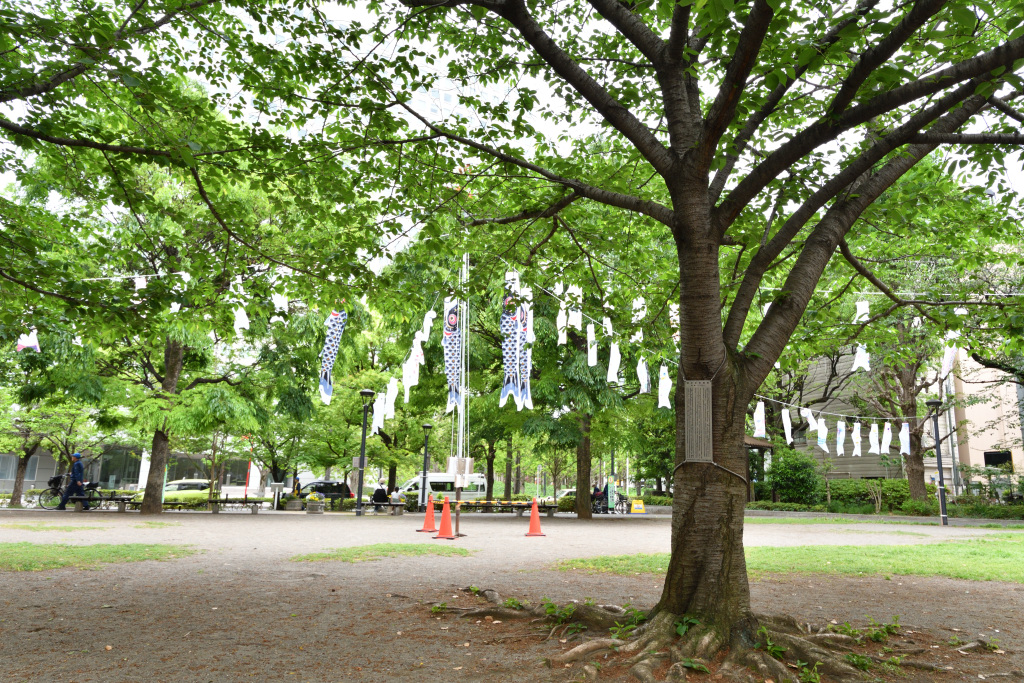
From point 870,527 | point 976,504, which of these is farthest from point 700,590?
point 976,504

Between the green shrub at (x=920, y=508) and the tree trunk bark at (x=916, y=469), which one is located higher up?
the tree trunk bark at (x=916, y=469)

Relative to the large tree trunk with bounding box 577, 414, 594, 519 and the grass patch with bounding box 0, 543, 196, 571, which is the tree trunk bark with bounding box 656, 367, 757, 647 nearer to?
the grass patch with bounding box 0, 543, 196, 571

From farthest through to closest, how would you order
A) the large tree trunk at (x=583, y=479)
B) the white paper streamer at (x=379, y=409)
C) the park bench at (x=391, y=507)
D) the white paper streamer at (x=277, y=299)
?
the park bench at (x=391, y=507), the large tree trunk at (x=583, y=479), the white paper streamer at (x=379, y=409), the white paper streamer at (x=277, y=299)

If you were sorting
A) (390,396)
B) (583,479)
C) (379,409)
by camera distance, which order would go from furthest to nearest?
(583,479), (379,409), (390,396)

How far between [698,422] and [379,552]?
776cm

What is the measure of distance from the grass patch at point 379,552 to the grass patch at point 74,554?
224 centimetres

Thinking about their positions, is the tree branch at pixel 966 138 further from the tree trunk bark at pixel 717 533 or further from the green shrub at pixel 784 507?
the green shrub at pixel 784 507

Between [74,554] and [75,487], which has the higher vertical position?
[75,487]

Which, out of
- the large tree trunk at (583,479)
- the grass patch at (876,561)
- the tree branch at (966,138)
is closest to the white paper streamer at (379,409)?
the large tree trunk at (583,479)

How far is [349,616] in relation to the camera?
6426mm

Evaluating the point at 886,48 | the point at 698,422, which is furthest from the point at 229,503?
the point at 886,48

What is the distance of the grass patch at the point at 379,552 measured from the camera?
10820 mm

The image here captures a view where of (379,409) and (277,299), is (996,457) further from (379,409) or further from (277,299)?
(277,299)

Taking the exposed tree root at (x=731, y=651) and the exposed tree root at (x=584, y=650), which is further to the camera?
the exposed tree root at (x=584, y=650)
